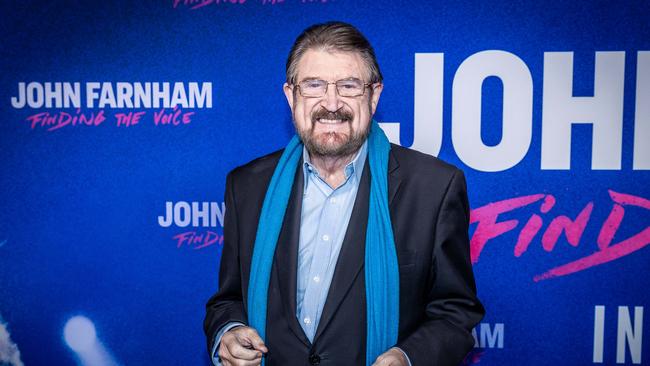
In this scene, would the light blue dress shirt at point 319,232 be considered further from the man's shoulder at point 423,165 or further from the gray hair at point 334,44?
the gray hair at point 334,44

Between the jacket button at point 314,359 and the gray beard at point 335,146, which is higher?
the gray beard at point 335,146

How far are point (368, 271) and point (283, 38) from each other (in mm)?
1252

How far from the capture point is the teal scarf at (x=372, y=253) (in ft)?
4.80

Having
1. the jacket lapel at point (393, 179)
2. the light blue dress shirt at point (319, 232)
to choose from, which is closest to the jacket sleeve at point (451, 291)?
the jacket lapel at point (393, 179)

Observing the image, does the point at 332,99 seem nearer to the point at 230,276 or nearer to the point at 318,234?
the point at 318,234

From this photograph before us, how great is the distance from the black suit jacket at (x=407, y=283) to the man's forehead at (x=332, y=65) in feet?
0.87

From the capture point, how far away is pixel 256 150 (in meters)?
2.41

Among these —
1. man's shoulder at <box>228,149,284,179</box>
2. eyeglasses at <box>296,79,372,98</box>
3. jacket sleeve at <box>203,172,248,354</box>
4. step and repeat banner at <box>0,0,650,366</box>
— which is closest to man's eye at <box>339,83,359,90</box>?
eyeglasses at <box>296,79,372,98</box>

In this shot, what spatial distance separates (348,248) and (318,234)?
99 millimetres

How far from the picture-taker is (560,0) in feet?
7.42

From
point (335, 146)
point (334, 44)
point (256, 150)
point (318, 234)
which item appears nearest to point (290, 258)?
point (318, 234)

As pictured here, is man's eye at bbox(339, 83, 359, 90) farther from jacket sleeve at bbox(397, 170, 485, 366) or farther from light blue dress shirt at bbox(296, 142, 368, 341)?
jacket sleeve at bbox(397, 170, 485, 366)

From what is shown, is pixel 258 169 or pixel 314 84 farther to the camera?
pixel 258 169

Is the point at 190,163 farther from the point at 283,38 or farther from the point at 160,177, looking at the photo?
the point at 283,38
